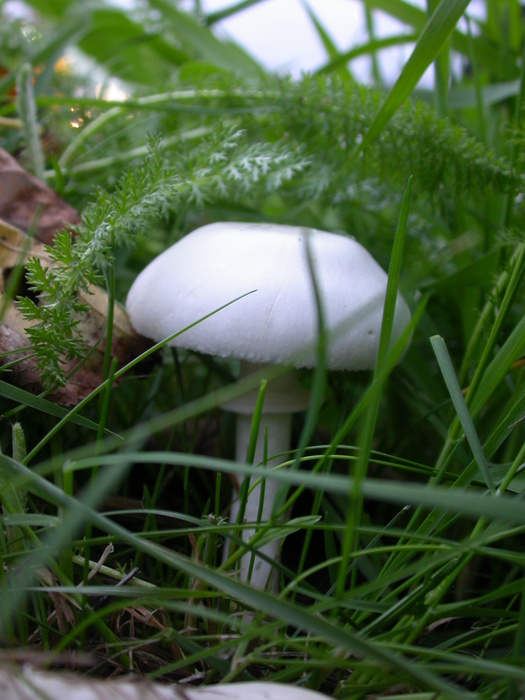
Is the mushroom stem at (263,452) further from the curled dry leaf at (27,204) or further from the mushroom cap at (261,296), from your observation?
the curled dry leaf at (27,204)

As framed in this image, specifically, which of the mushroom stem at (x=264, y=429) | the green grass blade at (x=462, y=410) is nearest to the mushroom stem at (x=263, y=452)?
the mushroom stem at (x=264, y=429)

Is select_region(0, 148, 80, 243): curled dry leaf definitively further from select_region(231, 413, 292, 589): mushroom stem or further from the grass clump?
select_region(231, 413, 292, 589): mushroom stem

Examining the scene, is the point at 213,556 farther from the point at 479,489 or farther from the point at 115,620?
the point at 479,489

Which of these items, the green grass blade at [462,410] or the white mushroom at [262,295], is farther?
the white mushroom at [262,295]

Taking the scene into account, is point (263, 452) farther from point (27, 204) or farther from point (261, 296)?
point (27, 204)

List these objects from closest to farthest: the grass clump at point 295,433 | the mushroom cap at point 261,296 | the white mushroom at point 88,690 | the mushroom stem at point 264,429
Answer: the white mushroom at point 88,690 → the grass clump at point 295,433 → the mushroom cap at point 261,296 → the mushroom stem at point 264,429

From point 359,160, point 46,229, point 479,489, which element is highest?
point 359,160

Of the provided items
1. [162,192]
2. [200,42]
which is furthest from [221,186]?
[200,42]
